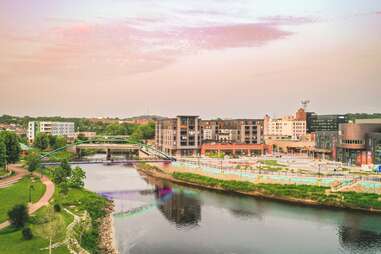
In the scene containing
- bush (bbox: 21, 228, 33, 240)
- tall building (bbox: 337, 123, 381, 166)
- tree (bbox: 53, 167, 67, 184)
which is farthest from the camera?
tall building (bbox: 337, 123, 381, 166)

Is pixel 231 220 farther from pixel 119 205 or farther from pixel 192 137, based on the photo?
pixel 192 137

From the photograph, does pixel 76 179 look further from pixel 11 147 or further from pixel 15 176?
pixel 11 147

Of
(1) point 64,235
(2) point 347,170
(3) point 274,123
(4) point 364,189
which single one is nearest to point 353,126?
(2) point 347,170

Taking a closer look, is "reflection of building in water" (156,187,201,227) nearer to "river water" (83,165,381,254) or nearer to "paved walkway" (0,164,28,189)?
"river water" (83,165,381,254)

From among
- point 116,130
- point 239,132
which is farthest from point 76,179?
point 116,130

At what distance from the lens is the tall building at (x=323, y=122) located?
7331cm

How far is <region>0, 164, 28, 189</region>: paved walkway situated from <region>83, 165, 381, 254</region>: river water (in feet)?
18.7

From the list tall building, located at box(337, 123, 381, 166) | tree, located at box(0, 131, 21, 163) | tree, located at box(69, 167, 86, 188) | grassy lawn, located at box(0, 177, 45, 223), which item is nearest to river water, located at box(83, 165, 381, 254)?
tree, located at box(69, 167, 86, 188)

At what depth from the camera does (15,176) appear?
101 feet

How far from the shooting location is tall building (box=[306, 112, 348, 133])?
73306 mm

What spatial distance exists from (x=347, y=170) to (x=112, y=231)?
823 inches

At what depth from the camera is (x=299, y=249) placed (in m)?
18.9

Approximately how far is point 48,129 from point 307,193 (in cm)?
5034

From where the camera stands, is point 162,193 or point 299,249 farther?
point 162,193
